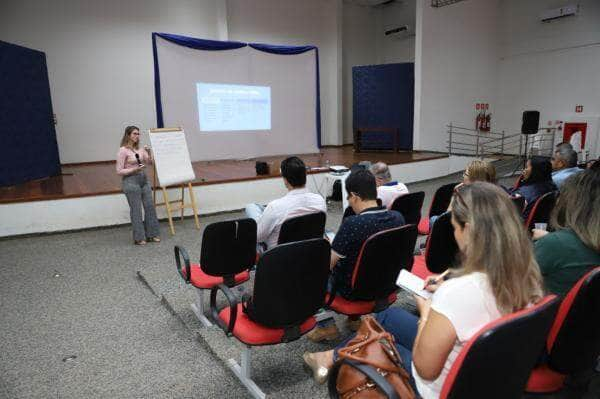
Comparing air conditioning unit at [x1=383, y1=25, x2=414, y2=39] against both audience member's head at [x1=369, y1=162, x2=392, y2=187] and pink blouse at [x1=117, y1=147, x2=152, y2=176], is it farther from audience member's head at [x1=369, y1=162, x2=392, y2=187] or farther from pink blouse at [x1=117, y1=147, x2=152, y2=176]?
pink blouse at [x1=117, y1=147, x2=152, y2=176]

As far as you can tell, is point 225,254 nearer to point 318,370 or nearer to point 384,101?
point 318,370

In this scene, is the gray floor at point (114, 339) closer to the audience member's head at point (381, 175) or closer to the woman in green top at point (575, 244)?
the woman in green top at point (575, 244)

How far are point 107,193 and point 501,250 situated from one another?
503 cm

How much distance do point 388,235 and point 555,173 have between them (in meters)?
2.78

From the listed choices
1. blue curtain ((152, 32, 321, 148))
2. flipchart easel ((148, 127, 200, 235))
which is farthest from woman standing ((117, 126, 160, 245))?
blue curtain ((152, 32, 321, 148))

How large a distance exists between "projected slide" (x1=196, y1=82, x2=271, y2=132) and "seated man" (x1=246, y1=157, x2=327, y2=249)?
5769mm

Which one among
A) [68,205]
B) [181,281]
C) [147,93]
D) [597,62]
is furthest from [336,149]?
[181,281]

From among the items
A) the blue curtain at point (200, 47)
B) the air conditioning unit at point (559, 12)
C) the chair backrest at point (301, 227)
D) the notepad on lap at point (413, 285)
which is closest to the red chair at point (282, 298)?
Result: the notepad on lap at point (413, 285)

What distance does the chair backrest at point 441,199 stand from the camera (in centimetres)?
348

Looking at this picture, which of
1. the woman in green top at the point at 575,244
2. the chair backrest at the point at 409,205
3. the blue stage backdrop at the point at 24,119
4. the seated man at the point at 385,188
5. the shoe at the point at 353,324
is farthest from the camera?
the blue stage backdrop at the point at 24,119

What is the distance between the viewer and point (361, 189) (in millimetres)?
1959

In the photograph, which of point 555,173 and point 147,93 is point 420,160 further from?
point 147,93

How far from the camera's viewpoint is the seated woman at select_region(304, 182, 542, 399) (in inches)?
41.0

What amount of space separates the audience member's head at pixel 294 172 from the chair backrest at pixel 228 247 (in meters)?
0.38
